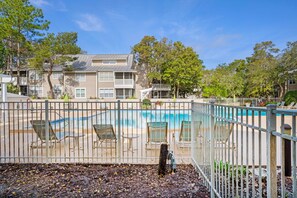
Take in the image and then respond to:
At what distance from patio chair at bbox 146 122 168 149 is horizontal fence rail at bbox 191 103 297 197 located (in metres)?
1.08

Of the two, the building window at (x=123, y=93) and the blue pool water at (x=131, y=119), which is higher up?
the building window at (x=123, y=93)

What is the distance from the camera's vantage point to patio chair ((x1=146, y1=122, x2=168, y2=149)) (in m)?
6.05

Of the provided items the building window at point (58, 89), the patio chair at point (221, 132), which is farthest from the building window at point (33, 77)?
the patio chair at point (221, 132)

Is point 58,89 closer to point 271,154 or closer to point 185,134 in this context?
point 185,134

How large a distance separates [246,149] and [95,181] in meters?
3.16

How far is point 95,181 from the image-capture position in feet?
14.0

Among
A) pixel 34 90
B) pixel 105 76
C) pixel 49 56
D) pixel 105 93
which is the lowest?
pixel 105 93

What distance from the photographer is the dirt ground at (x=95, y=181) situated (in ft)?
12.3

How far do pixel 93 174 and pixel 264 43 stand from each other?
4516 centimetres

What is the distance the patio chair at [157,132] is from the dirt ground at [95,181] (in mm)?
1085

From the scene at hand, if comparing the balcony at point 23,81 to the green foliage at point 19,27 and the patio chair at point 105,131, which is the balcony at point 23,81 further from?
the patio chair at point 105,131

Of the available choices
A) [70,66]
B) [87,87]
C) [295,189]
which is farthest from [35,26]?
[295,189]

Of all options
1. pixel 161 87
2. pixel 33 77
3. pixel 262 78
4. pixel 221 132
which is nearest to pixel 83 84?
pixel 33 77

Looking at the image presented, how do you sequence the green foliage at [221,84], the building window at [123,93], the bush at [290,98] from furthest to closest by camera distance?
1. the building window at [123,93]
2. the green foliage at [221,84]
3. the bush at [290,98]
